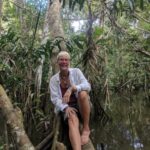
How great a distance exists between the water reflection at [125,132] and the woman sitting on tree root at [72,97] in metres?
1.61

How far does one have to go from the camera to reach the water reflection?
18.0 ft

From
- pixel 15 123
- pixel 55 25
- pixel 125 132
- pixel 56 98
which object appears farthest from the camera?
pixel 125 132

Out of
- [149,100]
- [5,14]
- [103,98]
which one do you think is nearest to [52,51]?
[103,98]

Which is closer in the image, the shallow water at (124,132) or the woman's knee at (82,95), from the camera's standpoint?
the woman's knee at (82,95)

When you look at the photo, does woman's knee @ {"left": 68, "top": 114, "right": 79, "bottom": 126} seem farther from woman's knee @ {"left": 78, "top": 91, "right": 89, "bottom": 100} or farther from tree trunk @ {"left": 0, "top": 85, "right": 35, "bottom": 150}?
tree trunk @ {"left": 0, "top": 85, "right": 35, "bottom": 150}

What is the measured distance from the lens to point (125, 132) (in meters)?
6.50

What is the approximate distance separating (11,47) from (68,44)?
1148 mm

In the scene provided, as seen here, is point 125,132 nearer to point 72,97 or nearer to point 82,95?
point 72,97

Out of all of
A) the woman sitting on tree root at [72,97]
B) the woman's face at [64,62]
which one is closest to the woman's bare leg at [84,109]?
the woman sitting on tree root at [72,97]

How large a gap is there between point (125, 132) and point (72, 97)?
2815 mm

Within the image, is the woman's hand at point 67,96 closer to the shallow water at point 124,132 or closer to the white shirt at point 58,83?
the white shirt at point 58,83

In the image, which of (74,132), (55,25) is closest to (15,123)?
(74,132)

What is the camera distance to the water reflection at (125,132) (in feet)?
18.0

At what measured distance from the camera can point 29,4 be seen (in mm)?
13070
